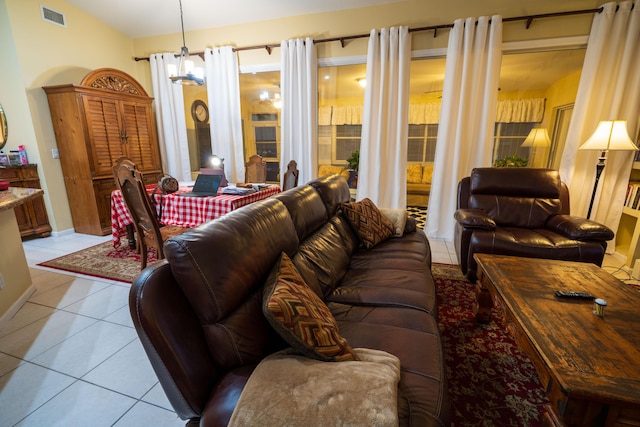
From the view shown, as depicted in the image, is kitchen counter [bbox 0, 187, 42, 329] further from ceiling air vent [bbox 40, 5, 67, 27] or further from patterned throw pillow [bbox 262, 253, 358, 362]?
ceiling air vent [bbox 40, 5, 67, 27]

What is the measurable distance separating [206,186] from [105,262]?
1371 millimetres

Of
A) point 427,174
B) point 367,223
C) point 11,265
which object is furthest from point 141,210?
point 427,174

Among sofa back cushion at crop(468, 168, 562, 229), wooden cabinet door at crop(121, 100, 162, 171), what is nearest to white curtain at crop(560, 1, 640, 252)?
sofa back cushion at crop(468, 168, 562, 229)

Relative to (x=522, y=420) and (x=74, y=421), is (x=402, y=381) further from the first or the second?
(x=74, y=421)

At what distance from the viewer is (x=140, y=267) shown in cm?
285

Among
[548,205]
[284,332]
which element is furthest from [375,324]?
[548,205]

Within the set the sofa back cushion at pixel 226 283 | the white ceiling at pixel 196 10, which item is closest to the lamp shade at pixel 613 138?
the white ceiling at pixel 196 10

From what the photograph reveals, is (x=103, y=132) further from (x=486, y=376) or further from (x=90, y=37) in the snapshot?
(x=486, y=376)

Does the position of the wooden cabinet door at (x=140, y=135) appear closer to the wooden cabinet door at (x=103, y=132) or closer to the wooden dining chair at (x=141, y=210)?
the wooden cabinet door at (x=103, y=132)

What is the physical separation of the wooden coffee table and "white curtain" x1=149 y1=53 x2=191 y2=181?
4.58 meters

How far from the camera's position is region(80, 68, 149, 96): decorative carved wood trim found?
366 cm

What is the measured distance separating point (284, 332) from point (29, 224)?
440cm

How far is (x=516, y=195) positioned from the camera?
292 cm

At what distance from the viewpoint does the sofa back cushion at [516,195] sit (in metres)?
2.78
